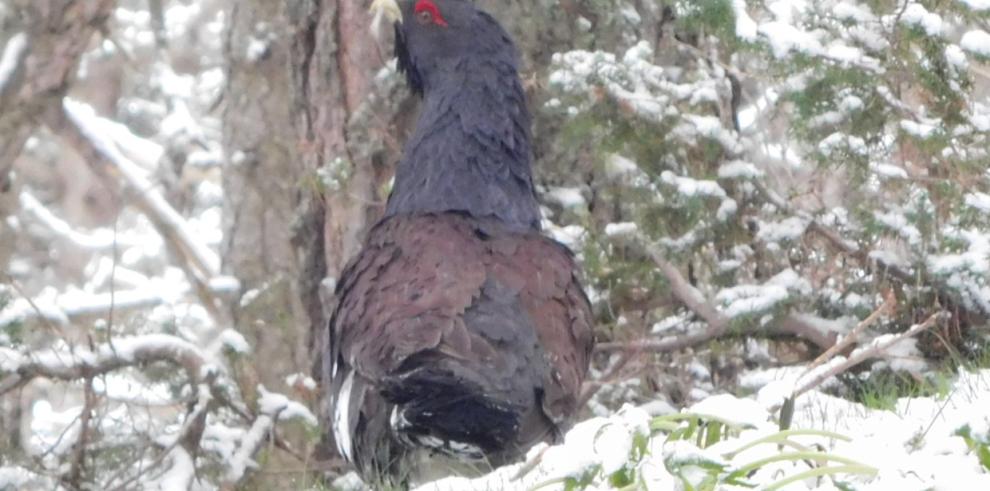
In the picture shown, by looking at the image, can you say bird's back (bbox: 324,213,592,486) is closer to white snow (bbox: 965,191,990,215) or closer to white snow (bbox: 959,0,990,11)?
white snow (bbox: 965,191,990,215)

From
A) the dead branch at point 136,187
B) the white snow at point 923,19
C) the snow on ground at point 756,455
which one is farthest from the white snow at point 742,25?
the dead branch at point 136,187

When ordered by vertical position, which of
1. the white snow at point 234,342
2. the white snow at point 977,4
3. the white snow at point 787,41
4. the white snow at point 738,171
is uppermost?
the white snow at point 977,4

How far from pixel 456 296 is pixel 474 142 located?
1.14 metres

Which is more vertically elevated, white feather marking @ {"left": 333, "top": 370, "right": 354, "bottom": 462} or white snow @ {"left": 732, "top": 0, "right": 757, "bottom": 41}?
white snow @ {"left": 732, "top": 0, "right": 757, "bottom": 41}

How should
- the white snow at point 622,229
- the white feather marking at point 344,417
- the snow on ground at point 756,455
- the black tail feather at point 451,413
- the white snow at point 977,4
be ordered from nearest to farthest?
the snow on ground at point 756,455 < the black tail feather at point 451,413 < the white feather marking at point 344,417 < the white snow at point 977,4 < the white snow at point 622,229

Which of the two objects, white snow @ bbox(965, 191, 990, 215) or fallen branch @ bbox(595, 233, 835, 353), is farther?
fallen branch @ bbox(595, 233, 835, 353)

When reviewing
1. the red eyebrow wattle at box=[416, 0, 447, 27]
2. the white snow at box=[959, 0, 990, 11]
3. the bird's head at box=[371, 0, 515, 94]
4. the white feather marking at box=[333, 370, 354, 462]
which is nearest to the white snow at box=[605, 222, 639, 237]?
the bird's head at box=[371, 0, 515, 94]

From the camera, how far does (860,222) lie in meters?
5.65

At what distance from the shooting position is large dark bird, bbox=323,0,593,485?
4.34m

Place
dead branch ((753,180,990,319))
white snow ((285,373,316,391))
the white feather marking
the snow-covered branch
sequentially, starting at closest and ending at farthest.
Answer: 1. the white feather marking
2. the snow-covered branch
3. dead branch ((753,180,990,319))
4. white snow ((285,373,316,391))

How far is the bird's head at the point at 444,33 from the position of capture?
598 cm

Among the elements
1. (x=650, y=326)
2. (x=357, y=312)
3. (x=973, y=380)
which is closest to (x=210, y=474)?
(x=357, y=312)

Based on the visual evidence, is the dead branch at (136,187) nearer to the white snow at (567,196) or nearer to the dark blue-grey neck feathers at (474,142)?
the white snow at (567,196)

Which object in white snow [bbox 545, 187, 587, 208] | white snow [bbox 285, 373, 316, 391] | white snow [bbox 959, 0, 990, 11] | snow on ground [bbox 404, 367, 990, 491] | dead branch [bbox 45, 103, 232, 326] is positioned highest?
white snow [bbox 959, 0, 990, 11]
